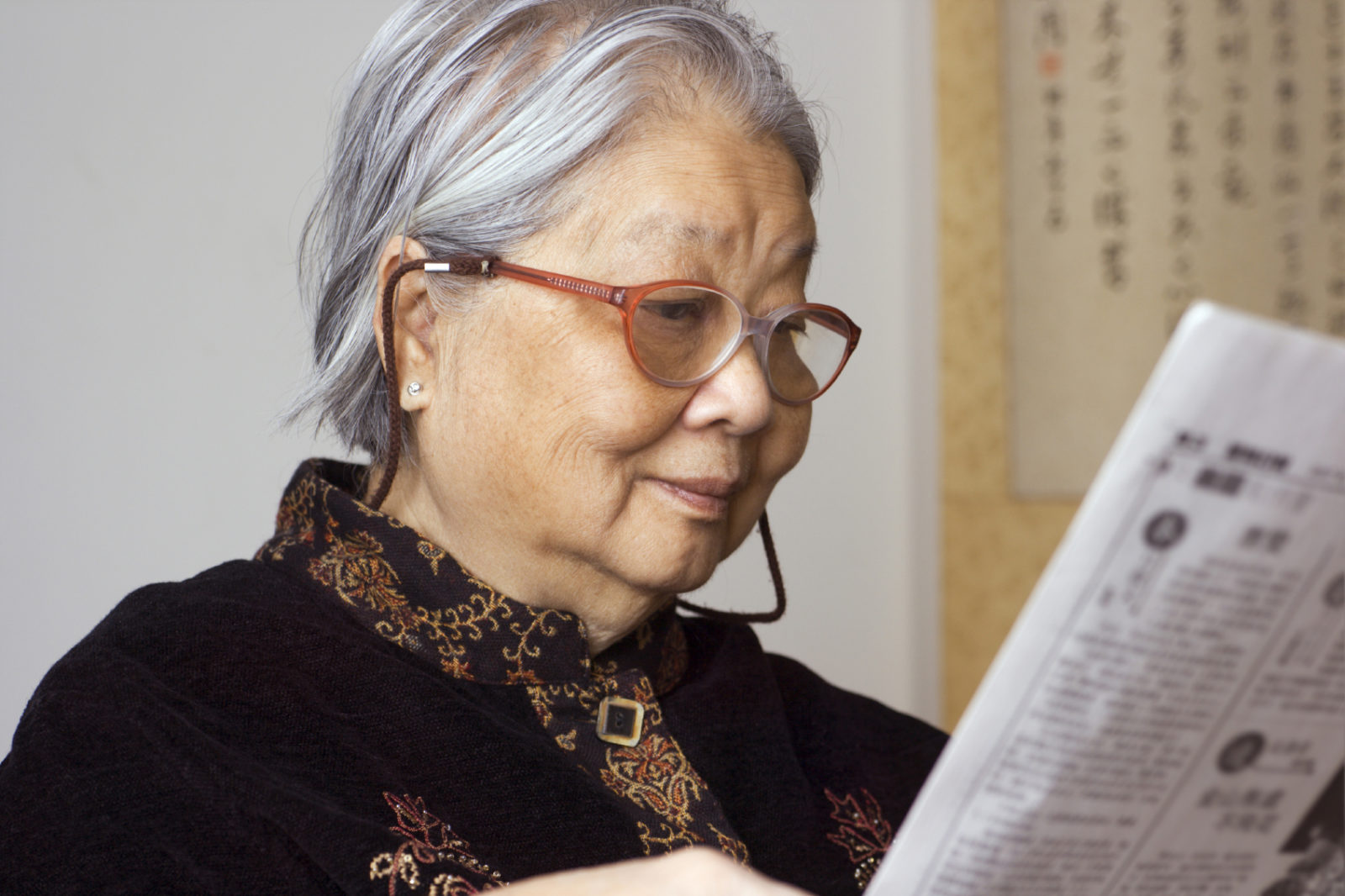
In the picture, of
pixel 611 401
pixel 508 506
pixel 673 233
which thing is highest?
pixel 673 233

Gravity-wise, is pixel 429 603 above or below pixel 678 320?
below

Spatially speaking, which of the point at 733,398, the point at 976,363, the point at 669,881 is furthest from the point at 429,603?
the point at 976,363

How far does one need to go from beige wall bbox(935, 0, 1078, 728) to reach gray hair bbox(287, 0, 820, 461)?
1.41 m

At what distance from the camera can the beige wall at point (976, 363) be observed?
232 centimetres

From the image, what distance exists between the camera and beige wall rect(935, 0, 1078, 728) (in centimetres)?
232

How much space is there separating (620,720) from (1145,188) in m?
1.77

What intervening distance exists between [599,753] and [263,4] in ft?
3.44

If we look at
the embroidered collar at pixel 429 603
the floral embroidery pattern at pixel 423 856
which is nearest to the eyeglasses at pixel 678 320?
the embroidered collar at pixel 429 603

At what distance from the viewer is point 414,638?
0.88 m


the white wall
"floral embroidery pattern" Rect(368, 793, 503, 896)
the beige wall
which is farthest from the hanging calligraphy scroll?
"floral embroidery pattern" Rect(368, 793, 503, 896)

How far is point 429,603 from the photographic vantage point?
90 centimetres

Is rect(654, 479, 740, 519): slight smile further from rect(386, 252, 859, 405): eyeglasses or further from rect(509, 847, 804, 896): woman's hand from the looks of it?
rect(509, 847, 804, 896): woman's hand

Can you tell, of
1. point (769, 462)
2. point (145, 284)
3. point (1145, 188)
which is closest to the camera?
point (769, 462)

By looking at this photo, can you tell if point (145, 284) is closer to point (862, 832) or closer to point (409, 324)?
point (409, 324)
